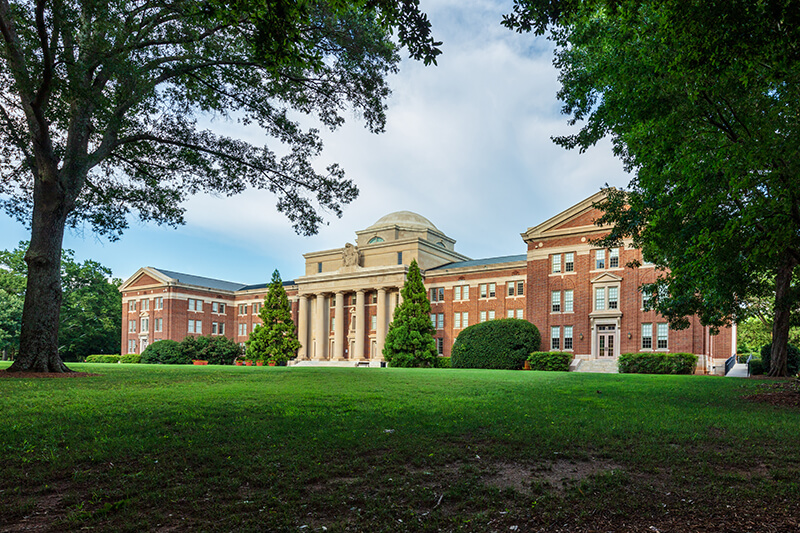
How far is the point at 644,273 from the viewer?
140 ft

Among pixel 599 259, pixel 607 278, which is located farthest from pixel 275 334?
pixel 607 278

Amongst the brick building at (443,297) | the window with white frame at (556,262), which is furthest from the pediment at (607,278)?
the window with white frame at (556,262)

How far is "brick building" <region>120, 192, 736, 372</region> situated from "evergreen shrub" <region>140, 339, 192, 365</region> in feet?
42.4

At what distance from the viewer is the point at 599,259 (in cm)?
4481

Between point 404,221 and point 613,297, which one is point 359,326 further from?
point 613,297

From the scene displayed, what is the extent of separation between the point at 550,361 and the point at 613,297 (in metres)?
8.66

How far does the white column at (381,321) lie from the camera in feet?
196

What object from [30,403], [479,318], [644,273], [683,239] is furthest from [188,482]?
[479,318]

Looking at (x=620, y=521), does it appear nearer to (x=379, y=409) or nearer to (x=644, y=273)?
(x=379, y=409)

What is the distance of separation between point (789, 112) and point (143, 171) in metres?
20.6

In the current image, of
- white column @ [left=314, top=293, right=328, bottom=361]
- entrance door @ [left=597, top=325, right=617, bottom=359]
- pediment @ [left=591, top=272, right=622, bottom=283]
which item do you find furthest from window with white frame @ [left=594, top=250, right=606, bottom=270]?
white column @ [left=314, top=293, right=328, bottom=361]

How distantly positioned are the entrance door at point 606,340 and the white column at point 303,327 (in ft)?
117

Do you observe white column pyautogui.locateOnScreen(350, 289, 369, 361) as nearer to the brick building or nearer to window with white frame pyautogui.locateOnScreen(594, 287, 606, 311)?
→ the brick building

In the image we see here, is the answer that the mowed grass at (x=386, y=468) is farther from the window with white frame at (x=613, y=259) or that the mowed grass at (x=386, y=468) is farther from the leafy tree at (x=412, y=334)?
the window with white frame at (x=613, y=259)
